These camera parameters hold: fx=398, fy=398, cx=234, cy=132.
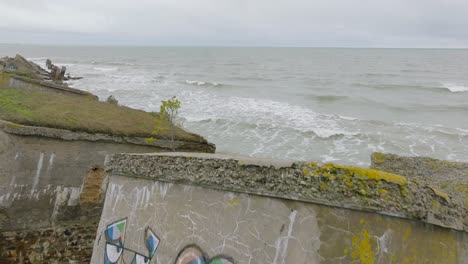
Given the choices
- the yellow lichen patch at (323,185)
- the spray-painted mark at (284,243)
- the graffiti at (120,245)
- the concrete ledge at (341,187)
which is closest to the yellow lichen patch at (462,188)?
the concrete ledge at (341,187)

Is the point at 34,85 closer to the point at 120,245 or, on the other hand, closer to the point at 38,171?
the point at 38,171

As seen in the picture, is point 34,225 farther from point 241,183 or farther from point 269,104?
point 269,104

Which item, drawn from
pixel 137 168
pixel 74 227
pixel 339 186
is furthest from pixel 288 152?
pixel 339 186

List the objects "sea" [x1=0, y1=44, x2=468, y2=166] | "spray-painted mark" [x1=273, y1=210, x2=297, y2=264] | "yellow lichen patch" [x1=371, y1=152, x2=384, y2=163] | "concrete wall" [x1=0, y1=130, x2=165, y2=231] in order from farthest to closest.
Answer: "sea" [x1=0, y1=44, x2=468, y2=166] → "concrete wall" [x1=0, y1=130, x2=165, y2=231] → "yellow lichen patch" [x1=371, y1=152, x2=384, y2=163] → "spray-painted mark" [x1=273, y1=210, x2=297, y2=264]

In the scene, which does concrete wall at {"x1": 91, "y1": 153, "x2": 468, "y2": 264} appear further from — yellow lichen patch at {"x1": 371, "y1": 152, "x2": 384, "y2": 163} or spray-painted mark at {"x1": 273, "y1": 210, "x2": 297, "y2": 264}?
yellow lichen patch at {"x1": 371, "y1": 152, "x2": 384, "y2": 163}

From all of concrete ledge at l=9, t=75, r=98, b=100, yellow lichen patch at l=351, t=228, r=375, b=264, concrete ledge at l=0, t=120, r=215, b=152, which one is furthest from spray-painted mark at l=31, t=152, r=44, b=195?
yellow lichen patch at l=351, t=228, r=375, b=264

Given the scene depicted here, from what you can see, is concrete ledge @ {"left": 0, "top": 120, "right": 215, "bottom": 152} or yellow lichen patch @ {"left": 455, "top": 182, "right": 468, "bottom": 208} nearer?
yellow lichen patch @ {"left": 455, "top": 182, "right": 468, "bottom": 208}

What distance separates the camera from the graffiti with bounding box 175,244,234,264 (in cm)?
376

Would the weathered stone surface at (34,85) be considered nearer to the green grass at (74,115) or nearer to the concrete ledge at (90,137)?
the green grass at (74,115)

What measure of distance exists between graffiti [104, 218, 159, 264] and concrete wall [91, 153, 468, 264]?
0.01m

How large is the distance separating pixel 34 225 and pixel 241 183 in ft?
16.8

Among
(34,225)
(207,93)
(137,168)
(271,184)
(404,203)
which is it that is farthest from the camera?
(207,93)

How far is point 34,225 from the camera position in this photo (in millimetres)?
7078

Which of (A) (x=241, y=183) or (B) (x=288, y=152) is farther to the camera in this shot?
(B) (x=288, y=152)
